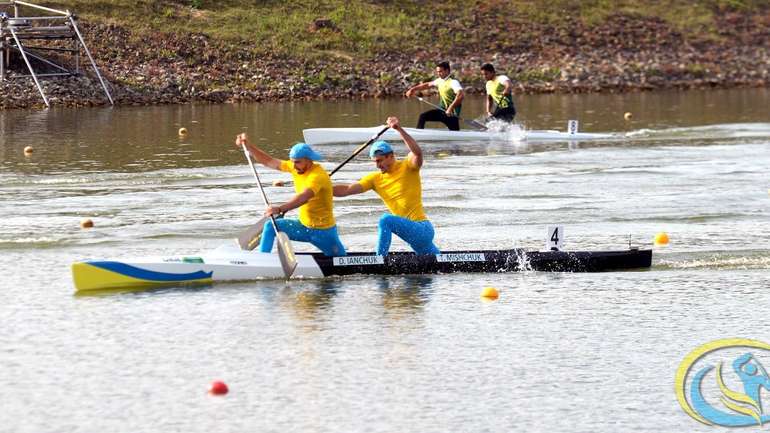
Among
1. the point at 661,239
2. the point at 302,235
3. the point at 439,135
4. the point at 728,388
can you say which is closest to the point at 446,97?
the point at 439,135

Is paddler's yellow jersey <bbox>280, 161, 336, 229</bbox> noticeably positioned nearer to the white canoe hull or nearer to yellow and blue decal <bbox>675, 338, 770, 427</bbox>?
yellow and blue decal <bbox>675, 338, 770, 427</bbox>

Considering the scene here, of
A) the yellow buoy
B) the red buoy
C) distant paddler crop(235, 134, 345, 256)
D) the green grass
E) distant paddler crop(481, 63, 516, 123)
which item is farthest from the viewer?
the green grass

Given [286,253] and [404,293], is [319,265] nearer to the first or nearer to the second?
[286,253]

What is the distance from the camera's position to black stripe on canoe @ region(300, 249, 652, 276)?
16.5 meters

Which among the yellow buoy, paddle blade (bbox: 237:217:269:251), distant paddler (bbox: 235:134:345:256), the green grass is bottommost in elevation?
the yellow buoy

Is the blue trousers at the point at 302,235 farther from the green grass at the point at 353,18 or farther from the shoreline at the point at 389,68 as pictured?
the green grass at the point at 353,18

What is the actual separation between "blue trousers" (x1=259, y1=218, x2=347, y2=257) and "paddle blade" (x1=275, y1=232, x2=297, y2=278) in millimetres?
292

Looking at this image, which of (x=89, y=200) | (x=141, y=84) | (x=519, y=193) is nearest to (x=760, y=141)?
(x=519, y=193)

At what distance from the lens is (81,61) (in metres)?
44.5

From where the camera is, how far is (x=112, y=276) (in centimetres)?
1588

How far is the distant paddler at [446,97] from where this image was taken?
3142 centimetres

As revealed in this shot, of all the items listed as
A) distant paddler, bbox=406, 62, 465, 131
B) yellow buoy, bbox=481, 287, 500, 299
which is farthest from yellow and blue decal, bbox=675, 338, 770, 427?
distant paddler, bbox=406, 62, 465, 131

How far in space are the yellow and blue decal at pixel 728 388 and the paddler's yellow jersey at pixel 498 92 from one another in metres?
19.3

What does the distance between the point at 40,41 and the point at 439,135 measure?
1751 cm
